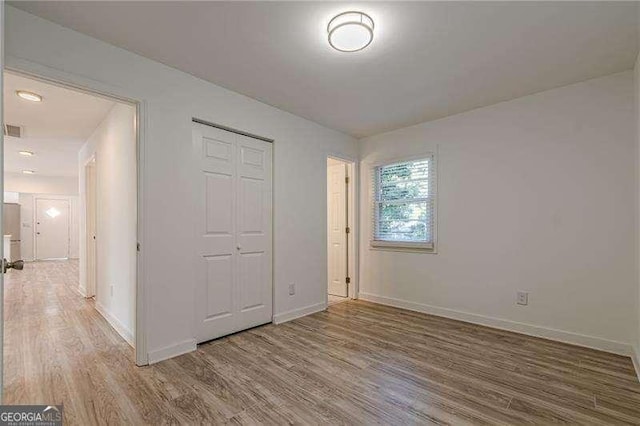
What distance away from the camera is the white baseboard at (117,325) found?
2973 mm

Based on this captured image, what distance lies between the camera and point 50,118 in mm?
3867

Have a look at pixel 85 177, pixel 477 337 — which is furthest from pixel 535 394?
pixel 85 177

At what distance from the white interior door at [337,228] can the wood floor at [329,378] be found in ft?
4.89

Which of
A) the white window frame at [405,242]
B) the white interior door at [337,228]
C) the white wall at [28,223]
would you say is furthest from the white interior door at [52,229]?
the white window frame at [405,242]

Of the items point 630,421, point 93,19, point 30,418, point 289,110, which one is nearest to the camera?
point 30,418

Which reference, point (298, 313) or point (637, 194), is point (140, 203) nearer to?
point (298, 313)

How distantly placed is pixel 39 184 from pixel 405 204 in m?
10.2

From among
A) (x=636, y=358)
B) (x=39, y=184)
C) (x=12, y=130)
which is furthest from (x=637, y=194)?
(x=39, y=184)

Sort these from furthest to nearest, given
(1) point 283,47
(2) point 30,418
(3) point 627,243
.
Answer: (3) point 627,243
(1) point 283,47
(2) point 30,418

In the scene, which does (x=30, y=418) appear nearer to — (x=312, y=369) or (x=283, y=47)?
(x=312, y=369)

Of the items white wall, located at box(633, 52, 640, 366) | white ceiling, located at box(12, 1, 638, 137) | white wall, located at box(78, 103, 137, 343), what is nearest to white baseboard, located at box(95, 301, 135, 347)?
white wall, located at box(78, 103, 137, 343)

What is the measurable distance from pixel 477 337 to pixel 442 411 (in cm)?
149

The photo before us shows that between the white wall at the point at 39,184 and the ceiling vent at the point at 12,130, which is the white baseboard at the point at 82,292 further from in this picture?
the white wall at the point at 39,184

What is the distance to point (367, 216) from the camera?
466 centimetres
